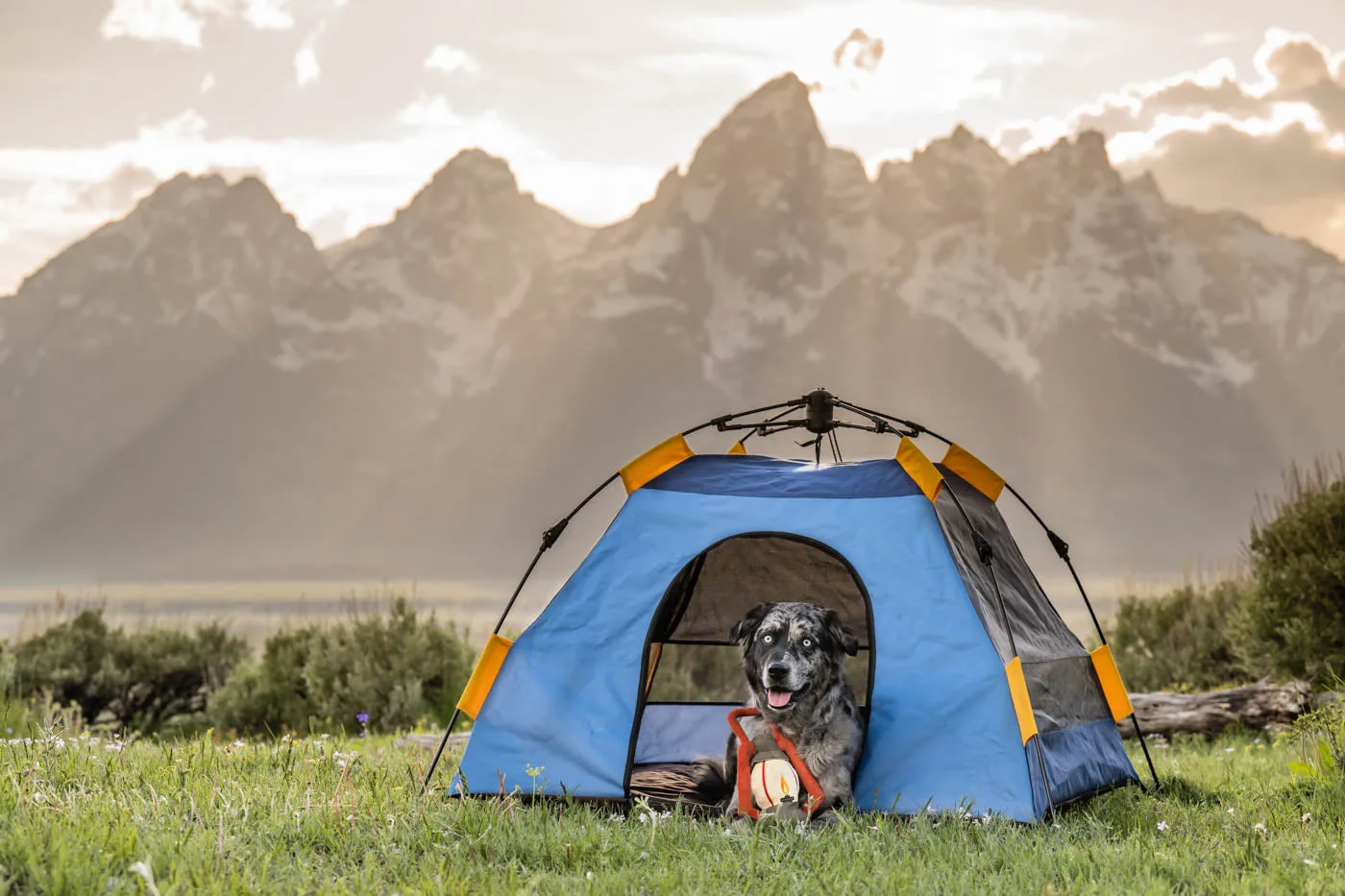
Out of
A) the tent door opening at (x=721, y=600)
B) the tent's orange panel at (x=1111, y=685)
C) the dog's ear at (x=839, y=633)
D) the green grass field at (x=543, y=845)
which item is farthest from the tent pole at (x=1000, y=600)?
the tent door opening at (x=721, y=600)

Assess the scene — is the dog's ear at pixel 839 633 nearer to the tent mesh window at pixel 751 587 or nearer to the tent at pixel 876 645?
the tent at pixel 876 645

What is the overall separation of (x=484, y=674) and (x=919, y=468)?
237 centimetres

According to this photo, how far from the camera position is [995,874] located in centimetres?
381

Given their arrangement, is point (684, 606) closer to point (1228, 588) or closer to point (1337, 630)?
point (1337, 630)

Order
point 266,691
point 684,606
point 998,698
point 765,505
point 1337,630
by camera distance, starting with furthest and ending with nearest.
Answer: point 266,691
point 1337,630
point 684,606
point 765,505
point 998,698

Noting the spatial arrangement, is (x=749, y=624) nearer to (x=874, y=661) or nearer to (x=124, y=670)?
(x=874, y=661)

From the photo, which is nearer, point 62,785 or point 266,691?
point 62,785

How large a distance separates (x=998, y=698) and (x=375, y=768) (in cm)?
342

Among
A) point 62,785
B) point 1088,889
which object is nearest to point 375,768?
point 62,785

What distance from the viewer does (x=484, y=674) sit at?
544cm

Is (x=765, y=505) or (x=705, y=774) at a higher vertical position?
(x=765, y=505)

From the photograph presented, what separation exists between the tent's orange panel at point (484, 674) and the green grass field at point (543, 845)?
480 mm

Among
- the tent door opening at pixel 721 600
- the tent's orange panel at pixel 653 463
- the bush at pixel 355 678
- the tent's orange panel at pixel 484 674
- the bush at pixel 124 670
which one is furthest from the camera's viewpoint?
the bush at pixel 124 670

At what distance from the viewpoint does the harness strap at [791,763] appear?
15.6 ft
